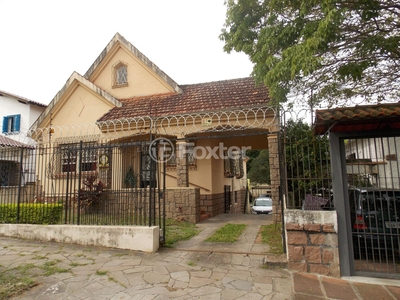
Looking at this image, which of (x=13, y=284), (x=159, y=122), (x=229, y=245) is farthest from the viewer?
(x=159, y=122)

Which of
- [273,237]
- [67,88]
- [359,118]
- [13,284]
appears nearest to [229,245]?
[273,237]

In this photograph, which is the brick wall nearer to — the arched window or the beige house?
the beige house

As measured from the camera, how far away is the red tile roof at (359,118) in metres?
4.28

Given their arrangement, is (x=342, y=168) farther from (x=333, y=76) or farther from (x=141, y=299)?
(x=141, y=299)

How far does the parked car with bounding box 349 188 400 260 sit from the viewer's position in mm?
4715

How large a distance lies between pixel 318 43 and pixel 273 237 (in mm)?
4539

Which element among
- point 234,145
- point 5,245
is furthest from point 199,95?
point 5,245

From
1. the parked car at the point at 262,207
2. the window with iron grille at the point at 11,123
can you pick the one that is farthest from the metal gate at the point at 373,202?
the window with iron grille at the point at 11,123

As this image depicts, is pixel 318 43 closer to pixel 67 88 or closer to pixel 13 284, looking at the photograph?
pixel 13 284

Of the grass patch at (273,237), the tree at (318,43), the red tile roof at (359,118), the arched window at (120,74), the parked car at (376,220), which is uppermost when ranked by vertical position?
the arched window at (120,74)

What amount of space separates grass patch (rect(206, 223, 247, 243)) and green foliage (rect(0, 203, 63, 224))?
4104 millimetres

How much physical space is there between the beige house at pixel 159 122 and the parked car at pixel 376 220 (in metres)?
3.24

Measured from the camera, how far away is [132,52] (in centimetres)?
1262

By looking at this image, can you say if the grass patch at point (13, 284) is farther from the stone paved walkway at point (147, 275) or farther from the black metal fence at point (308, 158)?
the black metal fence at point (308, 158)
